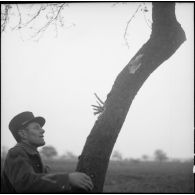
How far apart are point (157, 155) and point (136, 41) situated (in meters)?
75.0

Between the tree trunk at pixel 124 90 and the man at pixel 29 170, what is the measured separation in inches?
4.4

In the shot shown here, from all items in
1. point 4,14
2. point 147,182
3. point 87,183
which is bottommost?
point 147,182

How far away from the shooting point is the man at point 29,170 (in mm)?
1796

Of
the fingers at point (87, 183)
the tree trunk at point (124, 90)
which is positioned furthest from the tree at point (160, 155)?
the fingers at point (87, 183)

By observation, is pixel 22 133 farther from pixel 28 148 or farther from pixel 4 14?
pixel 4 14

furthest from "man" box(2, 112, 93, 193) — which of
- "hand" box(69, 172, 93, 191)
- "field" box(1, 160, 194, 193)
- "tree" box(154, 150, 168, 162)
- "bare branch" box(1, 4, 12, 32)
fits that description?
"tree" box(154, 150, 168, 162)

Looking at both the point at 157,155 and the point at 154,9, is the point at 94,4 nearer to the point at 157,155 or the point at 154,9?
the point at 154,9

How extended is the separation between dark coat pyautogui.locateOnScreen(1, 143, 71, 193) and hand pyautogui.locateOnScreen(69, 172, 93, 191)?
0.03 m

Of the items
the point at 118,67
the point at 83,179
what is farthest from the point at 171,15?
the point at 118,67

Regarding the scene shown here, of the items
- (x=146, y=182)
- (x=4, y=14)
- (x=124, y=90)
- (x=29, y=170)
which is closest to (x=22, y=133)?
(x=29, y=170)

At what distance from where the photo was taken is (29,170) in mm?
1821

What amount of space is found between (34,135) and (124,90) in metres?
0.69

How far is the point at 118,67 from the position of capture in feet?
14.0

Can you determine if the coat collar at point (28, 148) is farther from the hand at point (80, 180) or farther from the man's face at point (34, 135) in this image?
the hand at point (80, 180)
